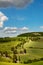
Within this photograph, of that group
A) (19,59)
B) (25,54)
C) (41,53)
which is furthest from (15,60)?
(41,53)

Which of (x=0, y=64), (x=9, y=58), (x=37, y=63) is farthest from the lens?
(x=9, y=58)

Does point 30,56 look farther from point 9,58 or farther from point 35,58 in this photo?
point 9,58

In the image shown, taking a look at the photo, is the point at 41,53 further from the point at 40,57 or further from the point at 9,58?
the point at 9,58

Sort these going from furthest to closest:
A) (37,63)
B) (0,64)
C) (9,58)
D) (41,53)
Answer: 1. (41,53)
2. (9,58)
3. (37,63)
4. (0,64)

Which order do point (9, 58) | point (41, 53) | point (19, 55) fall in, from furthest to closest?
point (41, 53), point (19, 55), point (9, 58)

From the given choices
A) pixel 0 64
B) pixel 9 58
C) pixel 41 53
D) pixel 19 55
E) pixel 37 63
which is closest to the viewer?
pixel 0 64

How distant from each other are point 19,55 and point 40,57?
279 cm

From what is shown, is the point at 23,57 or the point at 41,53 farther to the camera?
the point at 41,53

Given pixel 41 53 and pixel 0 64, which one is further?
pixel 41 53

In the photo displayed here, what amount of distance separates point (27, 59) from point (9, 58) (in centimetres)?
230

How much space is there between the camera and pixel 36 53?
30.0 m

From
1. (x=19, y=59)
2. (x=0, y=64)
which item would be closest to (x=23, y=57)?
(x=19, y=59)

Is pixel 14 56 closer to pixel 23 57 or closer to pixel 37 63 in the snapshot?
pixel 23 57

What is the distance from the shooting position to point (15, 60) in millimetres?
27344
